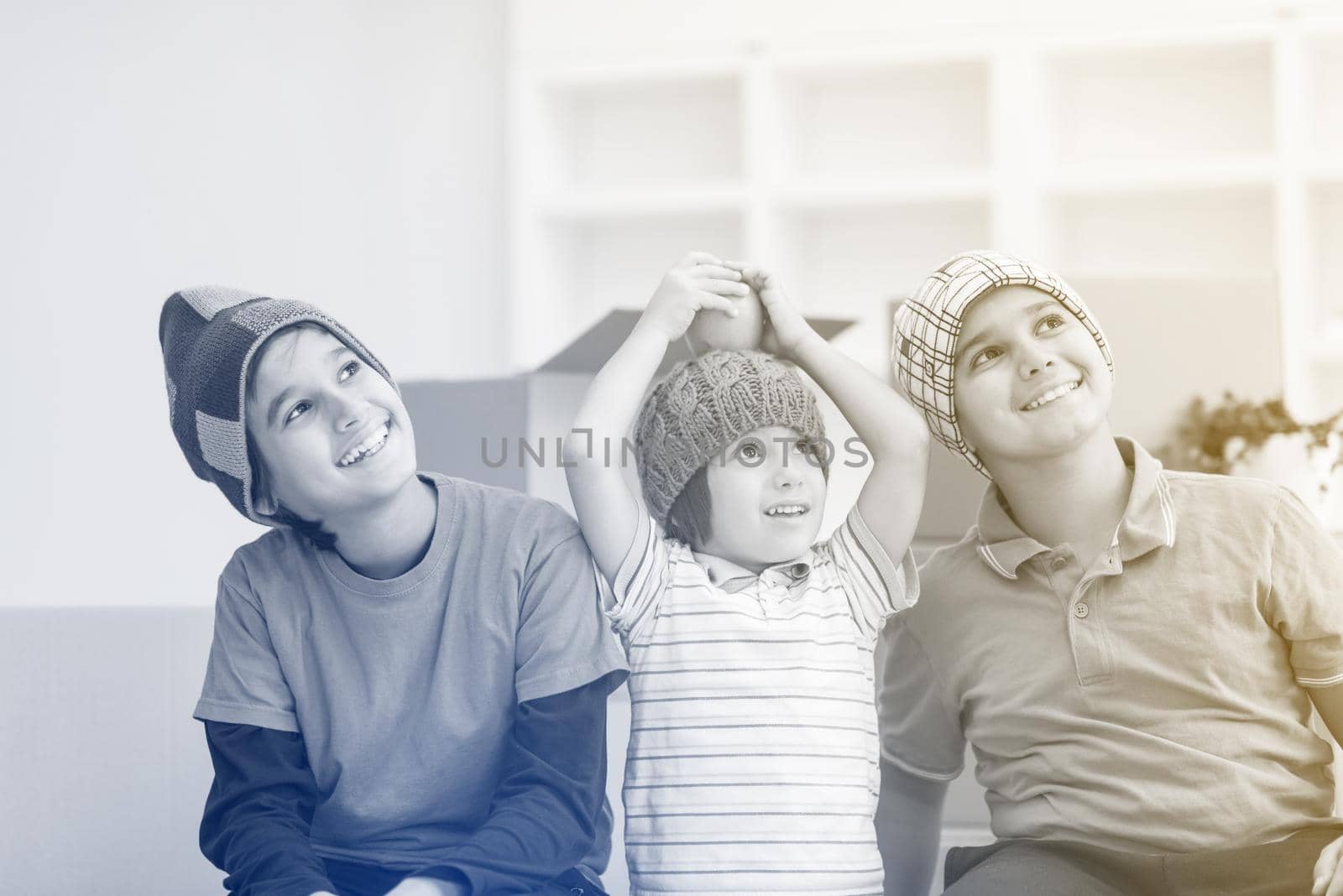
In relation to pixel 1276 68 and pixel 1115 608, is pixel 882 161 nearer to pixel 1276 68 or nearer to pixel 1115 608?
pixel 1276 68

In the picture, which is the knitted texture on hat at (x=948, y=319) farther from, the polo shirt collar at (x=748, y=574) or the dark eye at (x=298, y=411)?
the dark eye at (x=298, y=411)

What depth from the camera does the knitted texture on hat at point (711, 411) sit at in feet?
3.38

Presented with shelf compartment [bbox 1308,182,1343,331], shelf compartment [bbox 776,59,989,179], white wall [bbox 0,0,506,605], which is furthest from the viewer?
shelf compartment [bbox 776,59,989,179]

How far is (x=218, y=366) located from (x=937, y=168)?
2488 mm

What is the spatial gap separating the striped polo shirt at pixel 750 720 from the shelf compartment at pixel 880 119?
84.0 inches

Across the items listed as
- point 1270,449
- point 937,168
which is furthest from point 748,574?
point 937,168

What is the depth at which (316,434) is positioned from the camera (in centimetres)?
94

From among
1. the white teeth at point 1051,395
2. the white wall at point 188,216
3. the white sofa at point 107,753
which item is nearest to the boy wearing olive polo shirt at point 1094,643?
the white teeth at point 1051,395

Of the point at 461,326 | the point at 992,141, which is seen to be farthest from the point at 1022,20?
the point at 461,326

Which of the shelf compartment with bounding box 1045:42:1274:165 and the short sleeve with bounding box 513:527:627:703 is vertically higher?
the shelf compartment with bounding box 1045:42:1274:165

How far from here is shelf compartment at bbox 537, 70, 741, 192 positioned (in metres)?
3.22

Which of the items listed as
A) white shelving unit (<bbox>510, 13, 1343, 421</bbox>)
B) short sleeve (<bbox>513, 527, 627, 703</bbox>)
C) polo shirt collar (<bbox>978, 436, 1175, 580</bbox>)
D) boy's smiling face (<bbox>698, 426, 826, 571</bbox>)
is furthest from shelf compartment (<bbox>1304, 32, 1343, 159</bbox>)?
short sleeve (<bbox>513, 527, 627, 703</bbox>)

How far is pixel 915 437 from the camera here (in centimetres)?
106

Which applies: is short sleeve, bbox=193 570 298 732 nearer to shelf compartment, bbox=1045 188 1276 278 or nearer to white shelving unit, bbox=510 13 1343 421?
white shelving unit, bbox=510 13 1343 421
